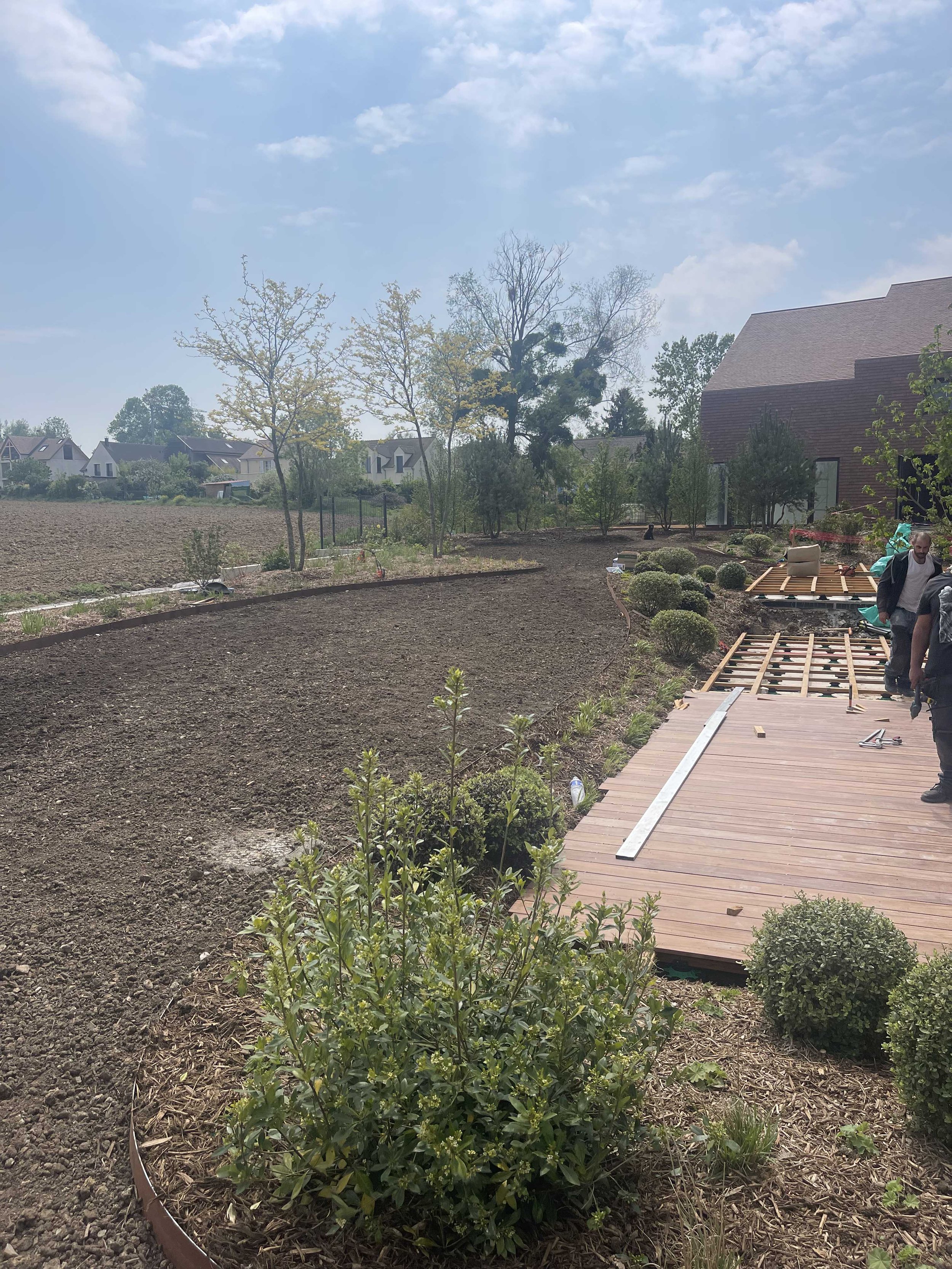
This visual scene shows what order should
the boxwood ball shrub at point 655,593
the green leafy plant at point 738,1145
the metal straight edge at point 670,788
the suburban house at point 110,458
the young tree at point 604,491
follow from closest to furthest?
1. the green leafy plant at point 738,1145
2. the metal straight edge at point 670,788
3. the boxwood ball shrub at point 655,593
4. the young tree at point 604,491
5. the suburban house at point 110,458

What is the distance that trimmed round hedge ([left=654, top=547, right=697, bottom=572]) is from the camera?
1570 cm

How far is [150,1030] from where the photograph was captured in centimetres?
281

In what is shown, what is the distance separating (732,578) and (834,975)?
12.9 meters

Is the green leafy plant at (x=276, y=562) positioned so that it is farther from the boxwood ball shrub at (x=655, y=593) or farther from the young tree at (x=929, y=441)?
the young tree at (x=929, y=441)

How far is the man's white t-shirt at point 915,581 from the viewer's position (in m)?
6.57

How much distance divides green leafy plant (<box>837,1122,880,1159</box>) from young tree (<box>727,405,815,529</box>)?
2274 centimetres

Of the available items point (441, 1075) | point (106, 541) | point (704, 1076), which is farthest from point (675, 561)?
point (441, 1075)

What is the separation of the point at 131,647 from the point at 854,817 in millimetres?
7203

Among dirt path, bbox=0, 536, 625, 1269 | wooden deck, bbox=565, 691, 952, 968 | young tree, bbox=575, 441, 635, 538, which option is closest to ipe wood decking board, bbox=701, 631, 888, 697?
dirt path, bbox=0, 536, 625, 1269

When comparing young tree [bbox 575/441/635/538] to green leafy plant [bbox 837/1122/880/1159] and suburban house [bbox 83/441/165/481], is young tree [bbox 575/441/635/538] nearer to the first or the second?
green leafy plant [bbox 837/1122/880/1159]

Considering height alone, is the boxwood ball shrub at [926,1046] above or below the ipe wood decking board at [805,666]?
above

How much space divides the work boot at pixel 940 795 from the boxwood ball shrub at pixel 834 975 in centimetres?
225

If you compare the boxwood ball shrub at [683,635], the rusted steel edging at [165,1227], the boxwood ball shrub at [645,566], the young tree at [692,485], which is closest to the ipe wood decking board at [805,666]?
the boxwood ball shrub at [683,635]

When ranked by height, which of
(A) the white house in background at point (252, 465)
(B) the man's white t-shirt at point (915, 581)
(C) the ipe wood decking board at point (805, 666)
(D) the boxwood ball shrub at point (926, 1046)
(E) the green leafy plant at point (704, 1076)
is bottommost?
(C) the ipe wood decking board at point (805, 666)
